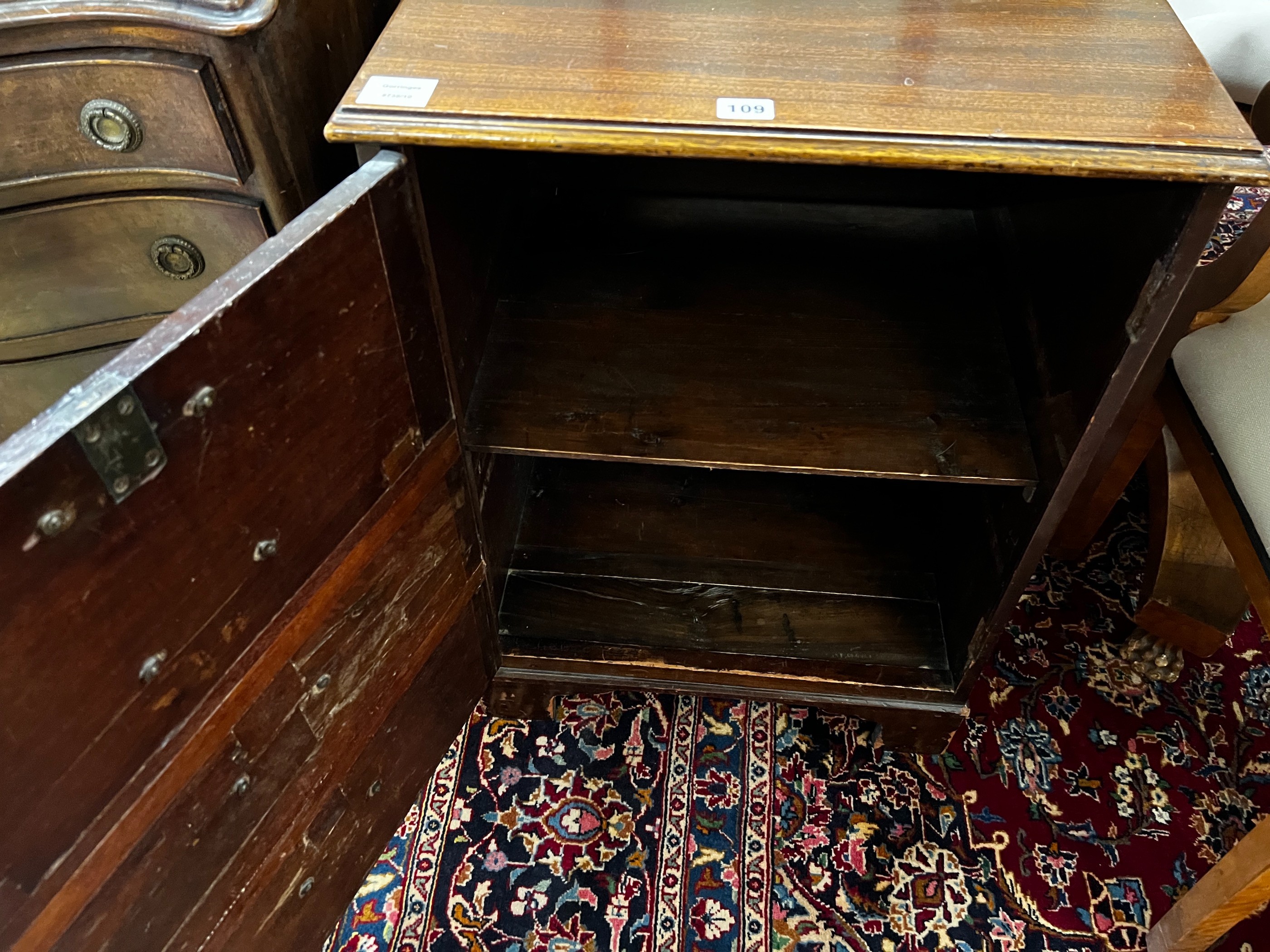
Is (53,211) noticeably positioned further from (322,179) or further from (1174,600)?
(1174,600)

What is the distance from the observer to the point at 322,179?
815 millimetres

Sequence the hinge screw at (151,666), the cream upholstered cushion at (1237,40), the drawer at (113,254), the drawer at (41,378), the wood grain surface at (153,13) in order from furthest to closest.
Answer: the cream upholstered cushion at (1237,40) < the drawer at (41,378) < the drawer at (113,254) < the wood grain surface at (153,13) < the hinge screw at (151,666)

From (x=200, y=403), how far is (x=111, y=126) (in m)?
0.38

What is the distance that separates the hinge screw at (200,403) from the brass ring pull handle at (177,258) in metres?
0.40

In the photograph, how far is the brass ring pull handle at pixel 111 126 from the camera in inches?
28.0

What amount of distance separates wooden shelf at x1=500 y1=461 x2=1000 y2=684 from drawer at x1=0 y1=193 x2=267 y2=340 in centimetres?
50

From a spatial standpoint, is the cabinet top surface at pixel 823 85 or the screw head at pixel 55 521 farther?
the cabinet top surface at pixel 823 85

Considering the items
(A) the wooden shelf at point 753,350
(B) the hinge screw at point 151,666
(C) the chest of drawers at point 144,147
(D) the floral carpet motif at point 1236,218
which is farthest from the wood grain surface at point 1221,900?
(C) the chest of drawers at point 144,147

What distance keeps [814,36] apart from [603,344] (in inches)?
13.4

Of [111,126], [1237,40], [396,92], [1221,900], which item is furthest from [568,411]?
[1237,40]

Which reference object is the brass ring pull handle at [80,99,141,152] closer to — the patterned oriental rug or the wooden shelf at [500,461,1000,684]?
the wooden shelf at [500,461,1000,684]

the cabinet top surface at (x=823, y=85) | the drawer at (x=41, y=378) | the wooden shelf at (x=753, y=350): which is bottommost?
the drawer at (x=41, y=378)

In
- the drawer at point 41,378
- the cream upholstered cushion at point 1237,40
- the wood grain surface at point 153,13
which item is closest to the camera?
the wood grain surface at point 153,13

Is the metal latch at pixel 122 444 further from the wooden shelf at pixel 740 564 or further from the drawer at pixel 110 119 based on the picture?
the wooden shelf at pixel 740 564
